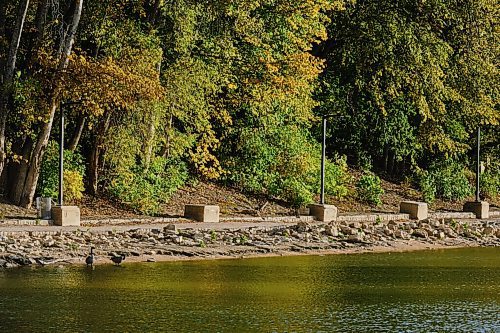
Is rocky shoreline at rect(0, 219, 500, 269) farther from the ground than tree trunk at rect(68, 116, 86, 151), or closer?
closer

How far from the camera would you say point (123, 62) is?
3700 cm

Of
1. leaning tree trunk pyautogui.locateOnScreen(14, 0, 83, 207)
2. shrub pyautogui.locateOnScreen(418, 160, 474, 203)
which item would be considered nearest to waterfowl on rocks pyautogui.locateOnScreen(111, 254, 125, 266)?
leaning tree trunk pyautogui.locateOnScreen(14, 0, 83, 207)

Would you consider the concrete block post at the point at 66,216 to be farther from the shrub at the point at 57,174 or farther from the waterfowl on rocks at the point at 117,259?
the waterfowl on rocks at the point at 117,259

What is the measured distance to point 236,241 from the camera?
34.8 meters

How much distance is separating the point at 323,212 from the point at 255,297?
58.8 ft

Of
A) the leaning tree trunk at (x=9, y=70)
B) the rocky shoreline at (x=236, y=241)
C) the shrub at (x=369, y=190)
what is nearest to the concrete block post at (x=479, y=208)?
the shrub at (x=369, y=190)

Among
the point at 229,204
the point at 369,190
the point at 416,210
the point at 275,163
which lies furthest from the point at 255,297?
the point at 369,190

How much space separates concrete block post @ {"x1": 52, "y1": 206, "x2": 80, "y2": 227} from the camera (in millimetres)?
35188

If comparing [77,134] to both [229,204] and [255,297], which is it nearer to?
[229,204]

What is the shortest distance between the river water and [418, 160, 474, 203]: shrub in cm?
2101

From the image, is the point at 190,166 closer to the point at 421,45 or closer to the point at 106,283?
the point at 421,45

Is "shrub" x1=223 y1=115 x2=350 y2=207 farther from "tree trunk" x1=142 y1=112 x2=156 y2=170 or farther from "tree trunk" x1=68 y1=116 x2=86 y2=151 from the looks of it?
"tree trunk" x1=68 y1=116 x2=86 y2=151

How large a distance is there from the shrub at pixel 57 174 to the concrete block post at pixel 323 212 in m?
8.37

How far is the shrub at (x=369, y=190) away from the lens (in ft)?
164
